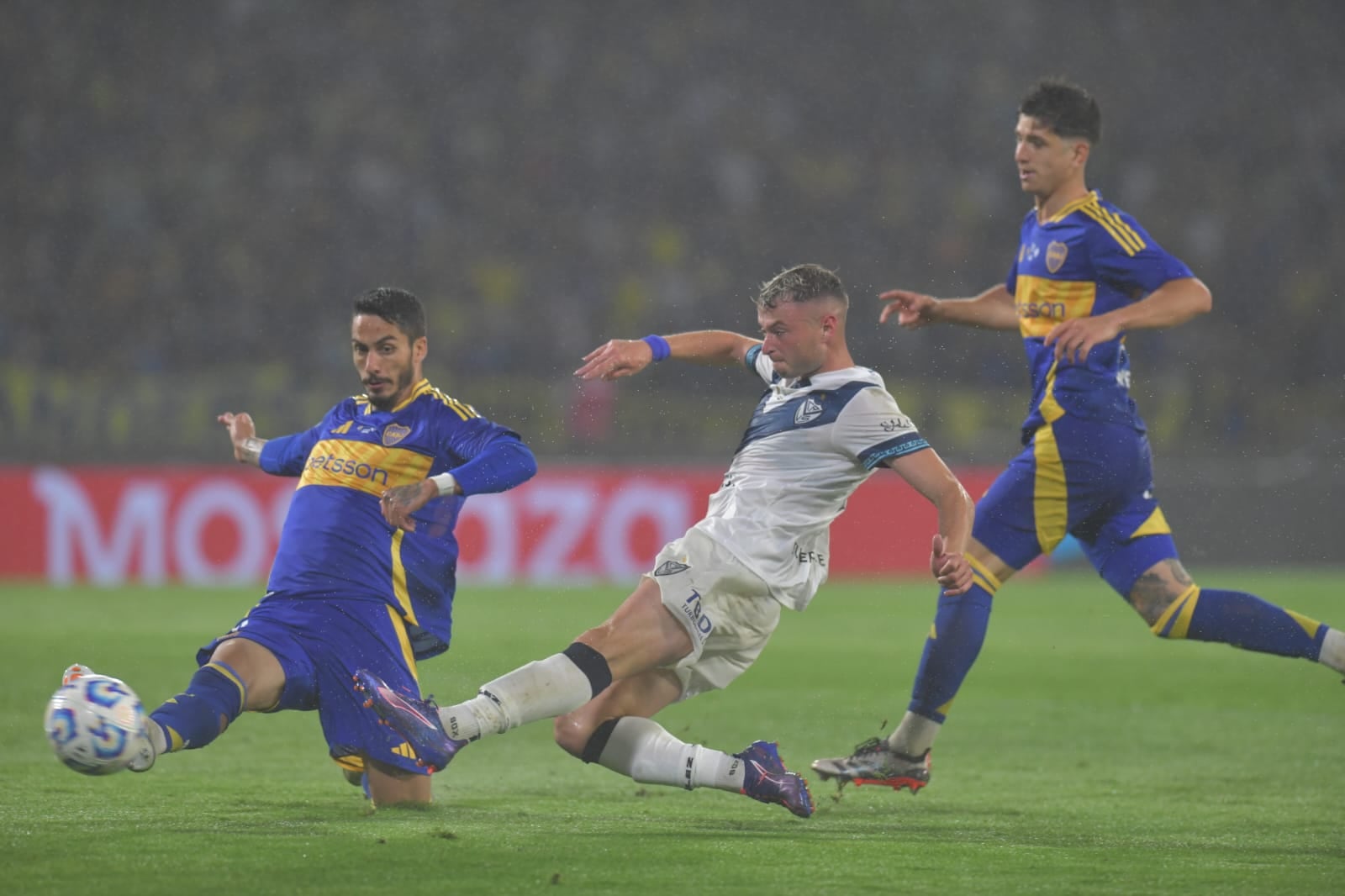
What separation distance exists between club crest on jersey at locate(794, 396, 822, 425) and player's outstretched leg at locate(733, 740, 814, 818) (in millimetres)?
1004

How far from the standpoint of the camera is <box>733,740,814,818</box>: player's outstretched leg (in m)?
4.77

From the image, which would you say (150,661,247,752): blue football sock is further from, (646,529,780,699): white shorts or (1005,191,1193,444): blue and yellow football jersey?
(1005,191,1193,444): blue and yellow football jersey

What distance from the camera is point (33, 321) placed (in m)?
16.4

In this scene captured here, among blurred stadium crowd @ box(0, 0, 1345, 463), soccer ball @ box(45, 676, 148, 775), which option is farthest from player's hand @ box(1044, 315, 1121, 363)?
blurred stadium crowd @ box(0, 0, 1345, 463)

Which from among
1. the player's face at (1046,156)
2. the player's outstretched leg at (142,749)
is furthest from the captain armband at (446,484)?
the player's face at (1046,156)

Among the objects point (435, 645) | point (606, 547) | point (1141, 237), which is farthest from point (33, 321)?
point (1141, 237)

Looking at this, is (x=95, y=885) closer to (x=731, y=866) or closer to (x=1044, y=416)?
(x=731, y=866)

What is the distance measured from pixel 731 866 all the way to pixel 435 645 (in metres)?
1.67

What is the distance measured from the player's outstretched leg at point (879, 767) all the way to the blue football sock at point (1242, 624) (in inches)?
36.7

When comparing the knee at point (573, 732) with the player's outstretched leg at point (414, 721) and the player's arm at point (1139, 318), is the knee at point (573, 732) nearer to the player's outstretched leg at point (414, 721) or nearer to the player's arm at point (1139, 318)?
the player's outstretched leg at point (414, 721)

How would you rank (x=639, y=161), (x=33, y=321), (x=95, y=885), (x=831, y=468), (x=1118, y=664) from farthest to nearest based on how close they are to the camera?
(x=639, y=161) → (x=33, y=321) → (x=1118, y=664) → (x=831, y=468) → (x=95, y=885)

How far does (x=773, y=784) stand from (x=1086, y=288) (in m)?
2.06

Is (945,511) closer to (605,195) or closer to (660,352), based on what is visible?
(660,352)

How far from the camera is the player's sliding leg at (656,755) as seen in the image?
4781mm
